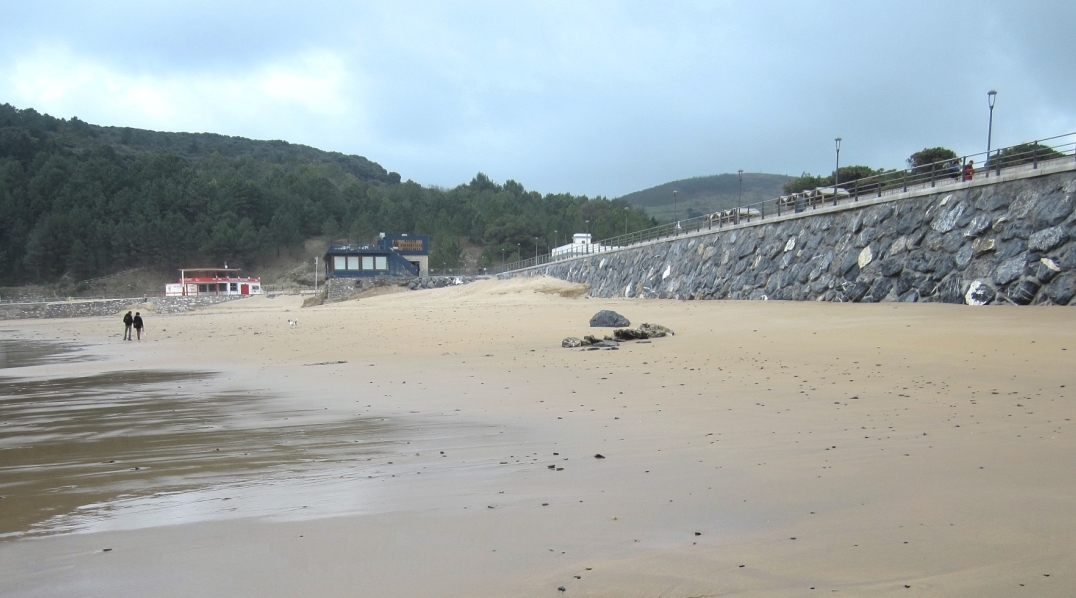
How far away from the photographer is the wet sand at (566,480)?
3252 mm

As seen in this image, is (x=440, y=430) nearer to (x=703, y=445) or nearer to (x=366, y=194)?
(x=703, y=445)

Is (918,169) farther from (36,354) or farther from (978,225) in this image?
(36,354)

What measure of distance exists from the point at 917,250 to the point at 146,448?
20.2 metres

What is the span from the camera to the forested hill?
100062mm

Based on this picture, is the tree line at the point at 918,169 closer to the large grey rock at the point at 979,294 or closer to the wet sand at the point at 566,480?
the large grey rock at the point at 979,294

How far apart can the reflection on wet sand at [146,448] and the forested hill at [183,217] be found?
90954 mm

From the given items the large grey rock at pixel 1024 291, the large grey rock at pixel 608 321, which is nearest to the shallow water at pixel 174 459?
the large grey rock at pixel 608 321

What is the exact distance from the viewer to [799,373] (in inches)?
384

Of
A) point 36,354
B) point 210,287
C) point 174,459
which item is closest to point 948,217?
point 174,459

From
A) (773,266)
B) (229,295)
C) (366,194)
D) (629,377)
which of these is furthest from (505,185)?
(629,377)

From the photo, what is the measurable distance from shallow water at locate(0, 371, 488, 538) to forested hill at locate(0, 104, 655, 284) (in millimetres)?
91267

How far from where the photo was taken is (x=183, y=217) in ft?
349

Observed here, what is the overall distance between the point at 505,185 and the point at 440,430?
598 ft

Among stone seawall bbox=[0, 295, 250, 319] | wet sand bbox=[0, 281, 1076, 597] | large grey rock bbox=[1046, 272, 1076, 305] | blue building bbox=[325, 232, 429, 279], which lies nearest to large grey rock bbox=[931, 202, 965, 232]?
large grey rock bbox=[1046, 272, 1076, 305]
